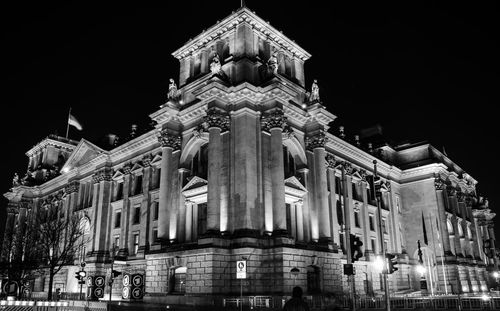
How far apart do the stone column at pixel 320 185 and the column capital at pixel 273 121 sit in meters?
6.33

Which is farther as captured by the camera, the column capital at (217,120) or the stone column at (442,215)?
the stone column at (442,215)

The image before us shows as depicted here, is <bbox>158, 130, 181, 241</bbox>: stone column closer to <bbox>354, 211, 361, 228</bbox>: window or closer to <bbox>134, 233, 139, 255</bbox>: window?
<bbox>134, 233, 139, 255</bbox>: window

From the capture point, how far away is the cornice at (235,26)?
4588 cm

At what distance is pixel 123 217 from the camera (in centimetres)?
5712

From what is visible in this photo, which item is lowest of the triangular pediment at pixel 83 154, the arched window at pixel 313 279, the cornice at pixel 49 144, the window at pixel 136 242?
the arched window at pixel 313 279

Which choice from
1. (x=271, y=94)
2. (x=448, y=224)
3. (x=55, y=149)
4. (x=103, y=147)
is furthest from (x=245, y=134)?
(x=55, y=149)

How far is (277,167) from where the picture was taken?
4072 centimetres

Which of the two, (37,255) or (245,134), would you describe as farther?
(37,255)

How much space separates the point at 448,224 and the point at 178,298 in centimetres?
4937

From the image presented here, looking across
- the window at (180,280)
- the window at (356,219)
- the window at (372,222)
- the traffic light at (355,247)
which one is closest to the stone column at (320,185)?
the window at (180,280)

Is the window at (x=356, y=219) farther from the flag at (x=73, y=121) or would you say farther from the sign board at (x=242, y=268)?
the flag at (x=73, y=121)

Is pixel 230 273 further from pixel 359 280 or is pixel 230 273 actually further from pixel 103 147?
pixel 103 147

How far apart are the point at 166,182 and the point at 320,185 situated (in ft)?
53.0

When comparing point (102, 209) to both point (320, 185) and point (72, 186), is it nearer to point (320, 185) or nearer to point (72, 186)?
point (72, 186)
